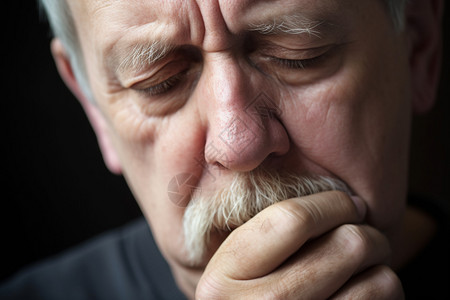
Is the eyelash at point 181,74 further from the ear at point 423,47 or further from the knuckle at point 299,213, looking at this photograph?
the ear at point 423,47

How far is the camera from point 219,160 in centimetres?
106

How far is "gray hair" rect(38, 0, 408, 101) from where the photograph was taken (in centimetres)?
123

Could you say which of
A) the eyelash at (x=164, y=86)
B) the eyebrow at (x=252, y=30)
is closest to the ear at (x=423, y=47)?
the eyebrow at (x=252, y=30)

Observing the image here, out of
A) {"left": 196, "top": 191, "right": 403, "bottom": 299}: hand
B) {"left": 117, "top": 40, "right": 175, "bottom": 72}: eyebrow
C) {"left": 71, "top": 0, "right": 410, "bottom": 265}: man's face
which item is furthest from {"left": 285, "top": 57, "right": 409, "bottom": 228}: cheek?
{"left": 117, "top": 40, "right": 175, "bottom": 72}: eyebrow

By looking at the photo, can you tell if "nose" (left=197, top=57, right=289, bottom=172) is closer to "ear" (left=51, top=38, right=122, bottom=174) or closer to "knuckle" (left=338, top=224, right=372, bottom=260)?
"knuckle" (left=338, top=224, right=372, bottom=260)

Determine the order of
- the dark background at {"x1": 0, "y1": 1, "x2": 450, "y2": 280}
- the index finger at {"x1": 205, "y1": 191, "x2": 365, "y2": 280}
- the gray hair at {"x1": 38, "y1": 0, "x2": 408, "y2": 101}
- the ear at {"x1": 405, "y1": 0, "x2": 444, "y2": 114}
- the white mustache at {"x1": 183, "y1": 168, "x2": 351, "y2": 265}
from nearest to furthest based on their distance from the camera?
the index finger at {"x1": 205, "y1": 191, "x2": 365, "y2": 280}, the white mustache at {"x1": 183, "y1": 168, "x2": 351, "y2": 265}, the gray hair at {"x1": 38, "y1": 0, "x2": 408, "y2": 101}, the ear at {"x1": 405, "y1": 0, "x2": 444, "y2": 114}, the dark background at {"x1": 0, "y1": 1, "x2": 450, "y2": 280}

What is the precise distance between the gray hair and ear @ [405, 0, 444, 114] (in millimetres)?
132

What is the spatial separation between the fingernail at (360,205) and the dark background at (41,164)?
1727mm

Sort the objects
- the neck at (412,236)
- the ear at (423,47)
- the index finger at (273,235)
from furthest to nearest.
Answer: the neck at (412,236), the ear at (423,47), the index finger at (273,235)

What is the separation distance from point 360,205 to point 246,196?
30cm

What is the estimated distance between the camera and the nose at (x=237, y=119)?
3.42ft

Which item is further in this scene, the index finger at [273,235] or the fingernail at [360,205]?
the fingernail at [360,205]

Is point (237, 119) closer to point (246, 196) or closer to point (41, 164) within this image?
point (246, 196)

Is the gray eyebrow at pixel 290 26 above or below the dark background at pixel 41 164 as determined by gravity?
above
